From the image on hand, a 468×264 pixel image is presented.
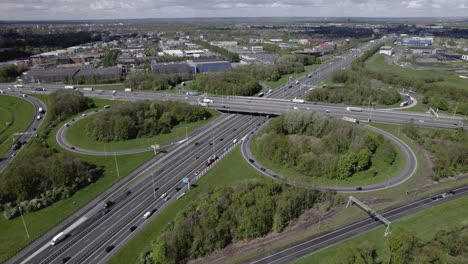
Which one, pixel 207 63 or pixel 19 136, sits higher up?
pixel 207 63

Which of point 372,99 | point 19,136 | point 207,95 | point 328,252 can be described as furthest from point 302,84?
point 19,136

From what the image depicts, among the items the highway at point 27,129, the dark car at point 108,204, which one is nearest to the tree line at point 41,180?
the dark car at point 108,204

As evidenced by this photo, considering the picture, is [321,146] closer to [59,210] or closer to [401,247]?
[401,247]

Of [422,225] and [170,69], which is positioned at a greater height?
[170,69]

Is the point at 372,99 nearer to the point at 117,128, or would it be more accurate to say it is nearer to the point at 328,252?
the point at 328,252

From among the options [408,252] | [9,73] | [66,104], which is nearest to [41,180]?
[66,104]

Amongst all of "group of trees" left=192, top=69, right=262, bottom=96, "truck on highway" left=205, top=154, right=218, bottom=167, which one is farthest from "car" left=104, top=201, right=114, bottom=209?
"group of trees" left=192, top=69, right=262, bottom=96
